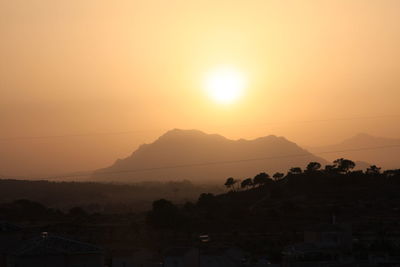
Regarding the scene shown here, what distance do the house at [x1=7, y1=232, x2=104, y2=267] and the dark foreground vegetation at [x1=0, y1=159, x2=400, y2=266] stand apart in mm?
10251

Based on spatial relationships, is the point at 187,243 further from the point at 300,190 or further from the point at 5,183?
the point at 5,183

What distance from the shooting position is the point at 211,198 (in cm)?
8875

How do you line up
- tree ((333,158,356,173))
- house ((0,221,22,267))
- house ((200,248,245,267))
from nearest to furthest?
house ((0,221,22,267)) → house ((200,248,245,267)) → tree ((333,158,356,173))

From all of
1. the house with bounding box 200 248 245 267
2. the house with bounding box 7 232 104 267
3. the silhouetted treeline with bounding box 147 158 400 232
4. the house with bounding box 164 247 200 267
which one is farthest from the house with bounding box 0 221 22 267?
the silhouetted treeline with bounding box 147 158 400 232

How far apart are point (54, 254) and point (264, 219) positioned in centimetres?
3785

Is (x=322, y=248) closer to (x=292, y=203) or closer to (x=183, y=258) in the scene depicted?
(x=183, y=258)

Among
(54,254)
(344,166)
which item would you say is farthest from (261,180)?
(54,254)

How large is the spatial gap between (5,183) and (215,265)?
164 m

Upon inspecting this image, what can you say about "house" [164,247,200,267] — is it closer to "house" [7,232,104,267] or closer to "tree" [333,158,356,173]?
"house" [7,232,104,267]

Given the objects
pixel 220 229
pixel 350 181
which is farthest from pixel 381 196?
pixel 220 229

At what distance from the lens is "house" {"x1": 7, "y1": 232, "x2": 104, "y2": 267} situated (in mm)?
36344

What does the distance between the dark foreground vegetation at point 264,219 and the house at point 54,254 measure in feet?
33.6

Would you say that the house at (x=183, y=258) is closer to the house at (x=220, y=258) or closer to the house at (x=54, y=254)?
the house at (x=220, y=258)

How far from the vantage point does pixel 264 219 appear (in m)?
71.9
